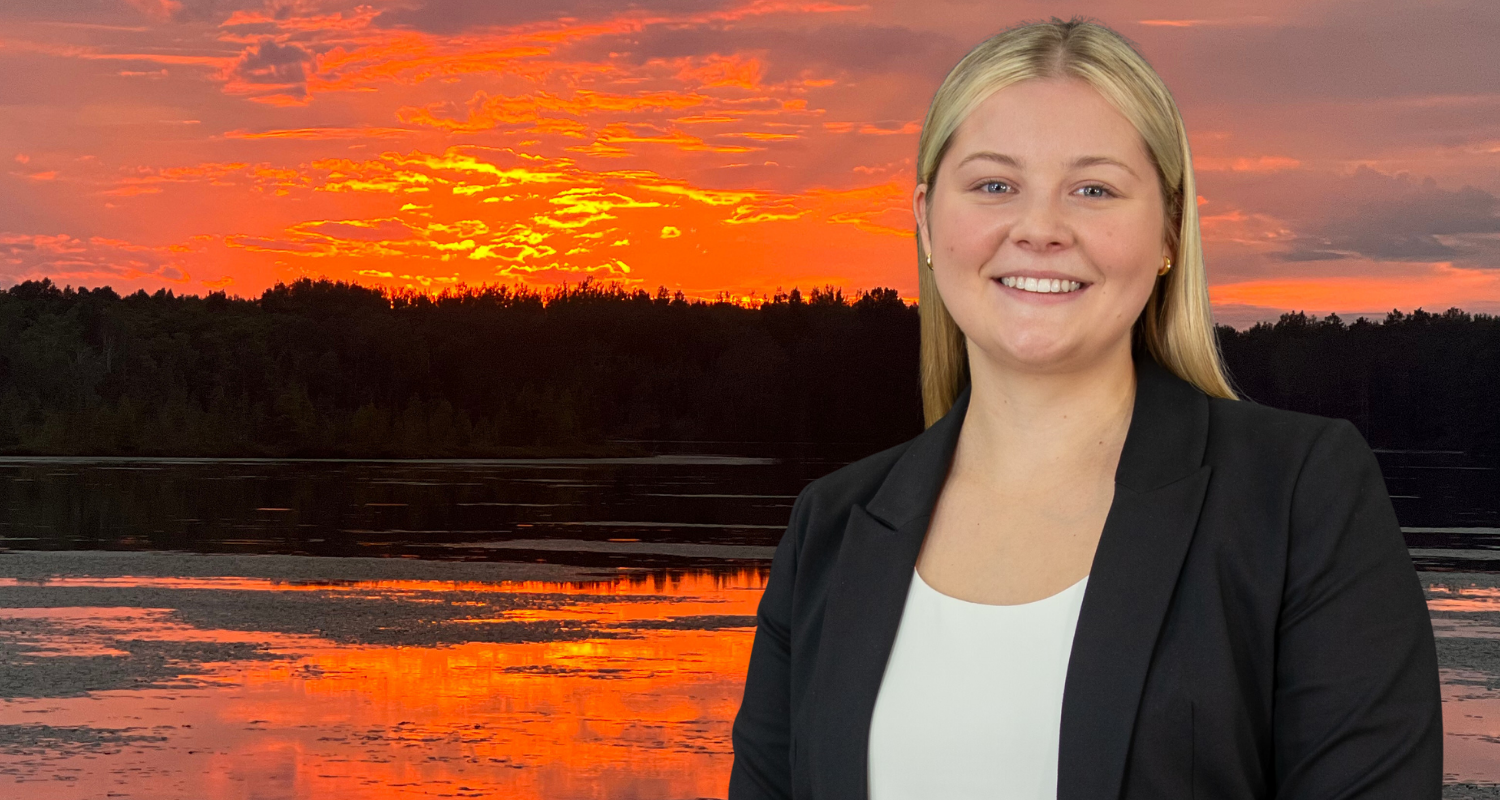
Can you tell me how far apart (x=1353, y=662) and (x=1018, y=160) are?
2.31 ft

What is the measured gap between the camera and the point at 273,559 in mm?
22156

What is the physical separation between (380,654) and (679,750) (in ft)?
17.0

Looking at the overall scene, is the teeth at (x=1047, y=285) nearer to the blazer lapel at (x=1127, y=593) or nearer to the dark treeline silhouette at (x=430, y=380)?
the blazer lapel at (x=1127, y=593)

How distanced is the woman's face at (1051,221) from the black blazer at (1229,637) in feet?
0.54

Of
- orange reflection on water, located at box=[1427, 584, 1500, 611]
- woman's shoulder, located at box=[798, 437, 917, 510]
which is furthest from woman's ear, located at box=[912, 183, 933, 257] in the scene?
orange reflection on water, located at box=[1427, 584, 1500, 611]

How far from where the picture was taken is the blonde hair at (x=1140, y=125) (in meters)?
1.89

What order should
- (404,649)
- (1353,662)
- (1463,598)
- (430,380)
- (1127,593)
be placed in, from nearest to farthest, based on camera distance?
(1353,662) → (1127,593) → (404,649) → (1463,598) → (430,380)

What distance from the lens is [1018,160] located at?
193cm

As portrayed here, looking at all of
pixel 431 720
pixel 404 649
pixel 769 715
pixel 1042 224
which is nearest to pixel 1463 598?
pixel 404 649

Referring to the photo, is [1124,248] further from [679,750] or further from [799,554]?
[679,750]

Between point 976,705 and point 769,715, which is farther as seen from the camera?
point 769,715

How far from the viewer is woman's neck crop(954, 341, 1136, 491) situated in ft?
6.73

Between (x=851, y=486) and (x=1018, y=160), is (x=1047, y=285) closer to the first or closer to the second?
(x=1018, y=160)

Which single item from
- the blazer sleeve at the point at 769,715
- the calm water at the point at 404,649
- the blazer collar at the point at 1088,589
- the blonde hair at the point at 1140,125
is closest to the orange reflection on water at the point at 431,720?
the calm water at the point at 404,649
